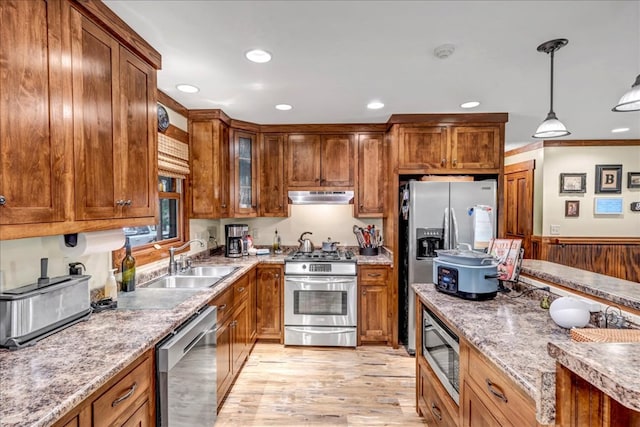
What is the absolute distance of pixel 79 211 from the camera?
4.53 feet

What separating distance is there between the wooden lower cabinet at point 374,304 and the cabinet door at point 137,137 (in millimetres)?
2179

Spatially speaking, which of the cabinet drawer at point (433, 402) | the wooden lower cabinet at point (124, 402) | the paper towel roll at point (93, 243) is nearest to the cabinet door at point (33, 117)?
the paper towel roll at point (93, 243)

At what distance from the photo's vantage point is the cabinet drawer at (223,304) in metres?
2.22

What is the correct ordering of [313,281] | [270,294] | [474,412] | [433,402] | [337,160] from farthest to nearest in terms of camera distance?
[337,160], [270,294], [313,281], [433,402], [474,412]

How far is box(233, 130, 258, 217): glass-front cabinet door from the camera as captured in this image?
3.51 m

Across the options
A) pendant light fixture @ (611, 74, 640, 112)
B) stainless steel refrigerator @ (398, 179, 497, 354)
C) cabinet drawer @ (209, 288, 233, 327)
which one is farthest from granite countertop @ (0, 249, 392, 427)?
pendant light fixture @ (611, 74, 640, 112)

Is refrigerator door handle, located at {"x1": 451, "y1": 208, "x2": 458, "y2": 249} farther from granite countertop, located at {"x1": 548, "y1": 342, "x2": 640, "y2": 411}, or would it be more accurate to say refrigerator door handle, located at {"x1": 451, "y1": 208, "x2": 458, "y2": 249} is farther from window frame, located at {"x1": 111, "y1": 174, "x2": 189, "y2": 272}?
window frame, located at {"x1": 111, "y1": 174, "x2": 189, "y2": 272}

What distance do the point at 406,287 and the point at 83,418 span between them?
2.85 metres

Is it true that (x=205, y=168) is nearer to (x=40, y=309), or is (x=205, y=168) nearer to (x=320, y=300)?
(x=320, y=300)

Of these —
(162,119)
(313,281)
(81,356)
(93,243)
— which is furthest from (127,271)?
(313,281)

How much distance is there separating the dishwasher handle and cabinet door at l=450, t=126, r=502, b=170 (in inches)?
106

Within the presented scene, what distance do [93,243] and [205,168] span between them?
67.6 inches

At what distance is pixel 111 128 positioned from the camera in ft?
5.25

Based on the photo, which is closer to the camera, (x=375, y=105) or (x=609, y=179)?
(x=375, y=105)
